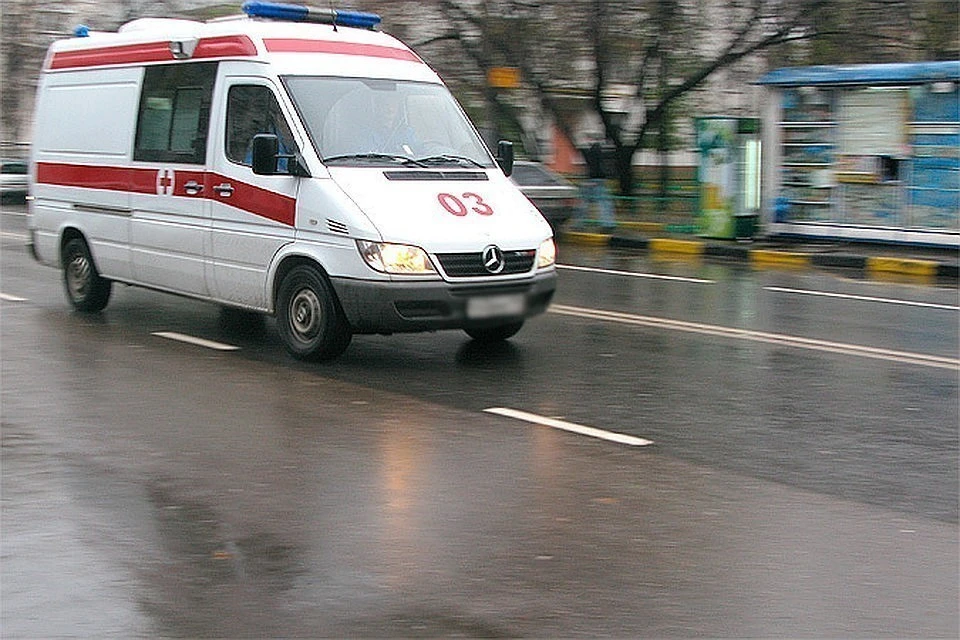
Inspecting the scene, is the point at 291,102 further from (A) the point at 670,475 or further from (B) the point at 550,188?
(B) the point at 550,188

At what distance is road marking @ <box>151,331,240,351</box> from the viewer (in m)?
10.4

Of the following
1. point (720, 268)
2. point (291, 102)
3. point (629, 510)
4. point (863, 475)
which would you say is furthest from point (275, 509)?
point (720, 268)

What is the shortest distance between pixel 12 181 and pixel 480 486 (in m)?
31.3

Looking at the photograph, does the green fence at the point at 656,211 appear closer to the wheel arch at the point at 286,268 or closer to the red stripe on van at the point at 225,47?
the red stripe on van at the point at 225,47

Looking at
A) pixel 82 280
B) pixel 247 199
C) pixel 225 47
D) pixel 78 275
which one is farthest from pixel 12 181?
pixel 247 199

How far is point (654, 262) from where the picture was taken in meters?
19.0

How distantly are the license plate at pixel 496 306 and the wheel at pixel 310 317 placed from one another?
0.95m

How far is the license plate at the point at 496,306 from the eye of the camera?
30.4ft

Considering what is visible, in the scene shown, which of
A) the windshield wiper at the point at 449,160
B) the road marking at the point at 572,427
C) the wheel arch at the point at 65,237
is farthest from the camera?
the wheel arch at the point at 65,237

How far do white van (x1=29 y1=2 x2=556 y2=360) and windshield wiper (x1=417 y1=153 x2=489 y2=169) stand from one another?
1 centimetres

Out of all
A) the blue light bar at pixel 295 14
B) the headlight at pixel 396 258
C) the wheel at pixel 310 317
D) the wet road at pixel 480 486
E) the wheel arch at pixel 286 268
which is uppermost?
the blue light bar at pixel 295 14

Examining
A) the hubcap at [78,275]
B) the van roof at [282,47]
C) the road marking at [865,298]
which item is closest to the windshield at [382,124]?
the van roof at [282,47]

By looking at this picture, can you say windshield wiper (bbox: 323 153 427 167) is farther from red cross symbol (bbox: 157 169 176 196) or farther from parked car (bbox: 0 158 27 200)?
parked car (bbox: 0 158 27 200)

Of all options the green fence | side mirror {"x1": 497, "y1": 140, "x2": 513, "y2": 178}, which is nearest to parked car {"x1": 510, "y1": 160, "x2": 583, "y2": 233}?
the green fence
